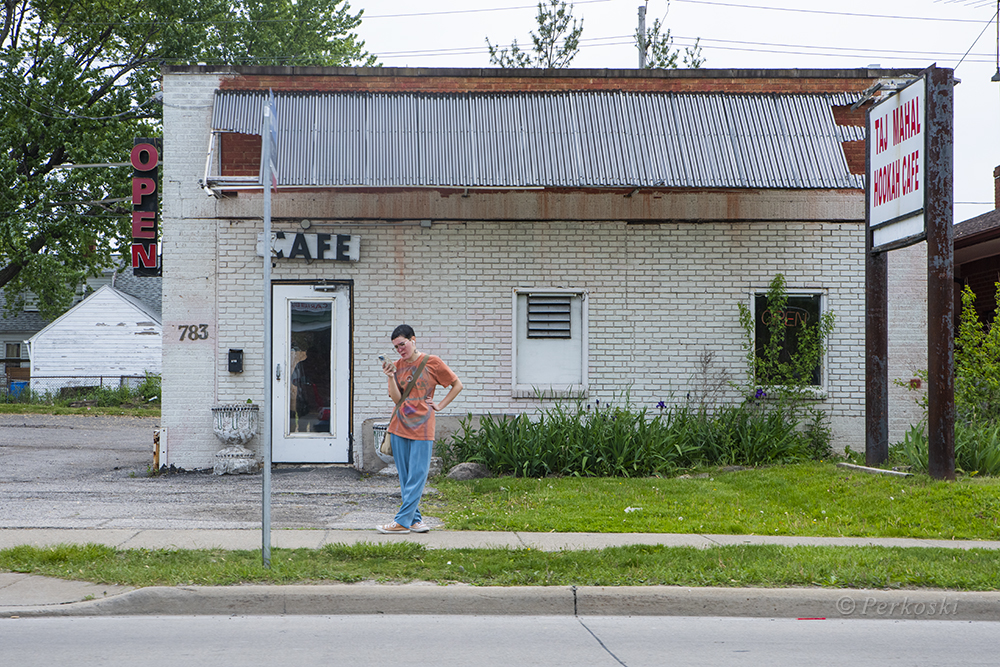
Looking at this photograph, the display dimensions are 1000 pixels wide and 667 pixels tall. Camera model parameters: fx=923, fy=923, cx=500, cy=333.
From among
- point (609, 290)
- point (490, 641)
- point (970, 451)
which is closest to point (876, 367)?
point (970, 451)

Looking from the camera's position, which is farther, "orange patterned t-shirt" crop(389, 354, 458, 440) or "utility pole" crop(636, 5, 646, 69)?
"utility pole" crop(636, 5, 646, 69)

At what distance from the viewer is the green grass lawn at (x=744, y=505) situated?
8.16 metres

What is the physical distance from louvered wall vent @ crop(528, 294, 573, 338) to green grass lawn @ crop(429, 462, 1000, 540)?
8.61ft

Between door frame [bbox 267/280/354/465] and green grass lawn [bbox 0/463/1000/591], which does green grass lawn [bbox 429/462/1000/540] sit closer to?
green grass lawn [bbox 0/463/1000/591]

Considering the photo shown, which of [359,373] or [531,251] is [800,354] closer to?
[531,251]

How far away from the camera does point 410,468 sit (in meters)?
7.82

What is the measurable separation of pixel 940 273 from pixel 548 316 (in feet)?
16.8

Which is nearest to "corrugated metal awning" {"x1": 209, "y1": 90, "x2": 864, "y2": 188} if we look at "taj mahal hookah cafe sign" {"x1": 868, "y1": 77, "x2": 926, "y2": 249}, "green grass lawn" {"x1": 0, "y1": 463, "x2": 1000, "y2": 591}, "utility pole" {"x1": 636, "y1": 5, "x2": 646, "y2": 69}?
"taj mahal hookah cafe sign" {"x1": 868, "y1": 77, "x2": 926, "y2": 249}

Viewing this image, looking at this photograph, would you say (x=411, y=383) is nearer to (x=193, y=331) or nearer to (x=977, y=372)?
(x=193, y=331)

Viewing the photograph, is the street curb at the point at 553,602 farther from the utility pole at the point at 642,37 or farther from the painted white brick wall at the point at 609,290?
the utility pole at the point at 642,37

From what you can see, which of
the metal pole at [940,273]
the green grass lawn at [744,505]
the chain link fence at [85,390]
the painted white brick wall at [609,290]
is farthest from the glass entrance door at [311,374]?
the chain link fence at [85,390]

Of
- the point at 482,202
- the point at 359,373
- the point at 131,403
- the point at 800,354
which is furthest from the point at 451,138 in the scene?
the point at 131,403

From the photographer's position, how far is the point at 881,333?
34.4 ft

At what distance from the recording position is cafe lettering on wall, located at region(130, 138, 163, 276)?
12148 millimetres
